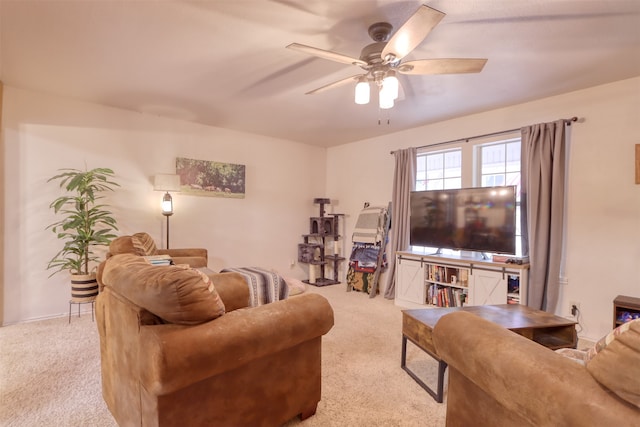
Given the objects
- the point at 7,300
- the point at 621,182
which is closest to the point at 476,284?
the point at 621,182

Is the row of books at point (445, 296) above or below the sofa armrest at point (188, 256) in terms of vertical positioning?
below

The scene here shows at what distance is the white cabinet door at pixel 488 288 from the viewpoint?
3.19 metres

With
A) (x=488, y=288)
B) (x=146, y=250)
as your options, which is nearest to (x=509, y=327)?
(x=488, y=288)

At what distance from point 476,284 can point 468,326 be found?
7.65ft

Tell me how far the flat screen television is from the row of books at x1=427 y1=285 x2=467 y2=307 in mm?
503

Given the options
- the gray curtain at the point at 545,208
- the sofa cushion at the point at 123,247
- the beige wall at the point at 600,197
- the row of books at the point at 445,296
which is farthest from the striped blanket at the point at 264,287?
the beige wall at the point at 600,197

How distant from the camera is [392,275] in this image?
442 centimetres

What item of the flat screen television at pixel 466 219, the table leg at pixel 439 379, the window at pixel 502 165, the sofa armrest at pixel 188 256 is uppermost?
the window at pixel 502 165

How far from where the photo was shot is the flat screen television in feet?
10.9

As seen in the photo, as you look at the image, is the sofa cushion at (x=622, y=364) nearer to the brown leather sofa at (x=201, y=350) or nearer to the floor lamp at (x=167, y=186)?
the brown leather sofa at (x=201, y=350)

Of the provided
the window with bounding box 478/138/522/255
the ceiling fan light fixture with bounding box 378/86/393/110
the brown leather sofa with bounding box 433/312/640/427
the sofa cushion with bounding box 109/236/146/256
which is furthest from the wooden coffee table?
the sofa cushion with bounding box 109/236/146/256

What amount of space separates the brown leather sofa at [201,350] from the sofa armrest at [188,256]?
5.55ft

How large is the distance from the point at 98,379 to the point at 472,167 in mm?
4220

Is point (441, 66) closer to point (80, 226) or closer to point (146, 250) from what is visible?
point (146, 250)
